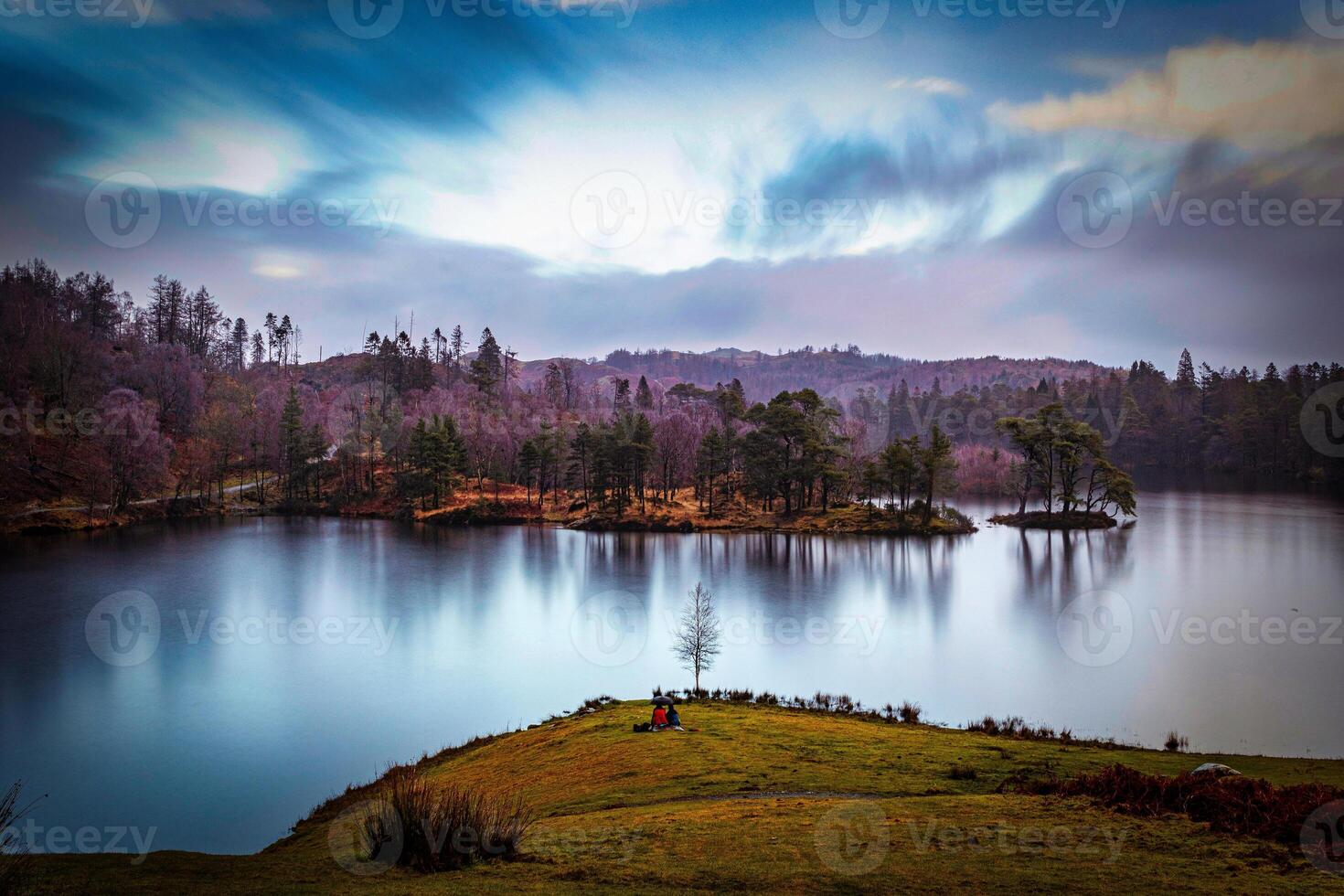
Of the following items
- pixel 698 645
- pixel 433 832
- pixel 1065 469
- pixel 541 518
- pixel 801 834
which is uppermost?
pixel 1065 469

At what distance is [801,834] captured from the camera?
34.1 ft

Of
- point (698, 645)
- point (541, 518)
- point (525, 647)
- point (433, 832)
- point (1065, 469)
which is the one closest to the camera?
point (433, 832)

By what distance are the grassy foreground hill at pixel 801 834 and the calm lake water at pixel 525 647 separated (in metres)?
5.82

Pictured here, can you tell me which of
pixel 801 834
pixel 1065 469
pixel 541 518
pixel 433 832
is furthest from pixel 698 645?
pixel 1065 469

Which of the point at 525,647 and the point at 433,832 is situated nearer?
the point at 433,832

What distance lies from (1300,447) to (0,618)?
146617 mm

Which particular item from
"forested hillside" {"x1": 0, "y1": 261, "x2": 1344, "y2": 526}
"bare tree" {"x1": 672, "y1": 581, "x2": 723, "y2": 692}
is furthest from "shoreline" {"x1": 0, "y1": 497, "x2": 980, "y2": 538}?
"bare tree" {"x1": 672, "y1": 581, "x2": 723, "y2": 692}

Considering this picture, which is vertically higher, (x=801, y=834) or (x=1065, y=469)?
(x=1065, y=469)

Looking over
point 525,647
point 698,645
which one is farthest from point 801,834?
point 525,647

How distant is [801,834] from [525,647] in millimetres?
24782

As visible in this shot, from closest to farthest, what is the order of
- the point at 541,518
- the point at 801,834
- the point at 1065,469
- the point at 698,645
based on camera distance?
the point at 801,834 < the point at 698,645 < the point at 1065,469 < the point at 541,518

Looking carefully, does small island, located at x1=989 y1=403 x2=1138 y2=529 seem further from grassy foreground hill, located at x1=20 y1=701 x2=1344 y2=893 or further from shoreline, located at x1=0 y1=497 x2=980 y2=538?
grassy foreground hill, located at x1=20 y1=701 x2=1344 y2=893

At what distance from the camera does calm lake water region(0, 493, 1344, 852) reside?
20891 millimetres

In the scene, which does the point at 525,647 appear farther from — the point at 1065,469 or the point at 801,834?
the point at 1065,469
